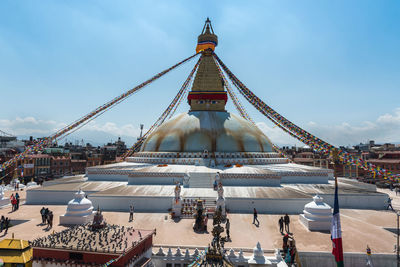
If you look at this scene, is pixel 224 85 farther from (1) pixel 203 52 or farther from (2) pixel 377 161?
(2) pixel 377 161

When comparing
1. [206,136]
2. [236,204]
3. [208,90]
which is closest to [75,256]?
[236,204]

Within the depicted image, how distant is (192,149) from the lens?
959 inches

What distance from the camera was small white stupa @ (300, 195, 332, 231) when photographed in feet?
41.5

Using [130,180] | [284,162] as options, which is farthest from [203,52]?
[130,180]

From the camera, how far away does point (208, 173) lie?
65.1ft

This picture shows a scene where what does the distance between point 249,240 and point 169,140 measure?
1556 centimetres

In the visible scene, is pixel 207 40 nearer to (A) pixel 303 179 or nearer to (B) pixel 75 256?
(A) pixel 303 179

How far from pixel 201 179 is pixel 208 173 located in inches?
31.2

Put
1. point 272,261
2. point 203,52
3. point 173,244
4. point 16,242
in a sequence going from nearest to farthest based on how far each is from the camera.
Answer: point 16,242 → point 272,261 → point 173,244 → point 203,52

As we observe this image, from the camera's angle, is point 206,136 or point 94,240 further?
→ point 206,136

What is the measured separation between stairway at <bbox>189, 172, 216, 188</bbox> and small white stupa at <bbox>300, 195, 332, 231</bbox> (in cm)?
738

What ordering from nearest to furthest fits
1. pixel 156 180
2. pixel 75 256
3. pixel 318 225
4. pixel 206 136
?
pixel 75 256
pixel 318 225
pixel 156 180
pixel 206 136

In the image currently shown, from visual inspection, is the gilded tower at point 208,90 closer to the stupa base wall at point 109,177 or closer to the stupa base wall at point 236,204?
the stupa base wall at point 109,177

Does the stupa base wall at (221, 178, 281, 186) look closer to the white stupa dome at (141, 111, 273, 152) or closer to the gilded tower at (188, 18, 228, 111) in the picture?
the white stupa dome at (141, 111, 273, 152)
